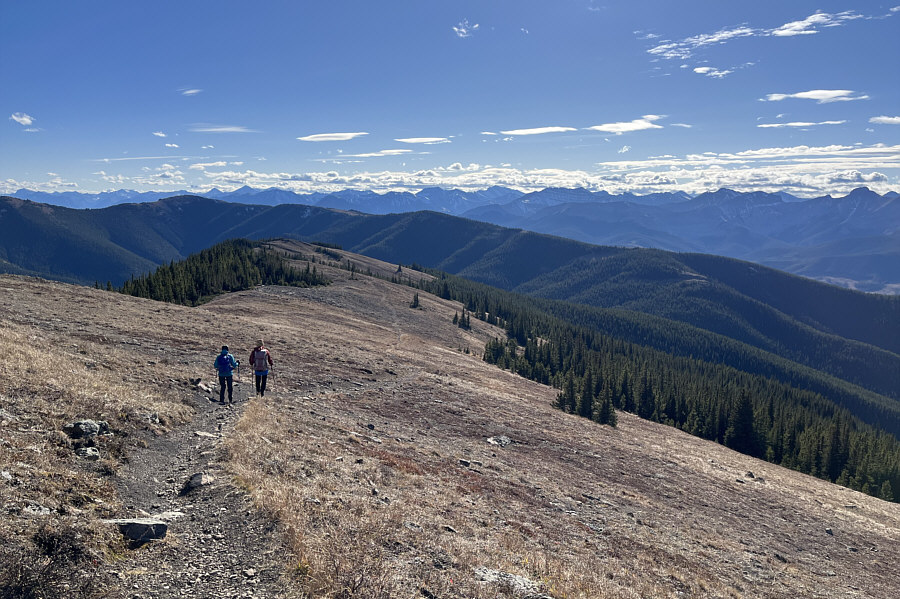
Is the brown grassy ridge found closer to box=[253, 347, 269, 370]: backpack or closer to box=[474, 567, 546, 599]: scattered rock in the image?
box=[474, 567, 546, 599]: scattered rock

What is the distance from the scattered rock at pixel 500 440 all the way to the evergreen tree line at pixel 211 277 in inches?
2584

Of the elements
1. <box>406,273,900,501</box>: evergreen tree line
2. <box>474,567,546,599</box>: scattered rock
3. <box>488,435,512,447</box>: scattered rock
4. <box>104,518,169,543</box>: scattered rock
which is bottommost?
<box>406,273,900,501</box>: evergreen tree line

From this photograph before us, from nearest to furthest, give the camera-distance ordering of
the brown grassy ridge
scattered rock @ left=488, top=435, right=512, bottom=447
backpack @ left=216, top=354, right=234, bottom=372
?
the brown grassy ridge → backpack @ left=216, top=354, right=234, bottom=372 → scattered rock @ left=488, top=435, right=512, bottom=447

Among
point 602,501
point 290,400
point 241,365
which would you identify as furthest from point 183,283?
point 602,501

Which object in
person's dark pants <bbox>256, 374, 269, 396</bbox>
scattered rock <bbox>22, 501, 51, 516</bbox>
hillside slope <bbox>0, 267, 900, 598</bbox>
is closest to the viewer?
scattered rock <bbox>22, 501, 51, 516</bbox>

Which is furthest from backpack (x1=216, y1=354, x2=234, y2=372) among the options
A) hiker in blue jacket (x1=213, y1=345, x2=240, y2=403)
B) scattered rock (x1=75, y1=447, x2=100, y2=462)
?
scattered rock (x1=75, y1=447, x2=100, y2=462)

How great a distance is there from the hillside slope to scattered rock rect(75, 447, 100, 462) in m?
0.49

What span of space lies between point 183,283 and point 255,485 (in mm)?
82650

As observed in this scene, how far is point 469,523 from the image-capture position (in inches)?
682

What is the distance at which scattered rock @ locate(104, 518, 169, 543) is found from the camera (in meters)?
10.9

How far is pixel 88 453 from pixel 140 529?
5.87m

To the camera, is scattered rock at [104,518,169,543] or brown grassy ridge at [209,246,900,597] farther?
brown grassy ridge at [209,246,900,597]

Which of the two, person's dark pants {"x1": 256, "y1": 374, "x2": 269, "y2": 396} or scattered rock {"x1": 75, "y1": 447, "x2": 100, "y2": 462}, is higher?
scattered rock {"x1": 75, "y1": 447, "x2": 100, "y2": 462}

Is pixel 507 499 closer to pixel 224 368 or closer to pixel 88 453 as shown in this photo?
pixel 224 368
